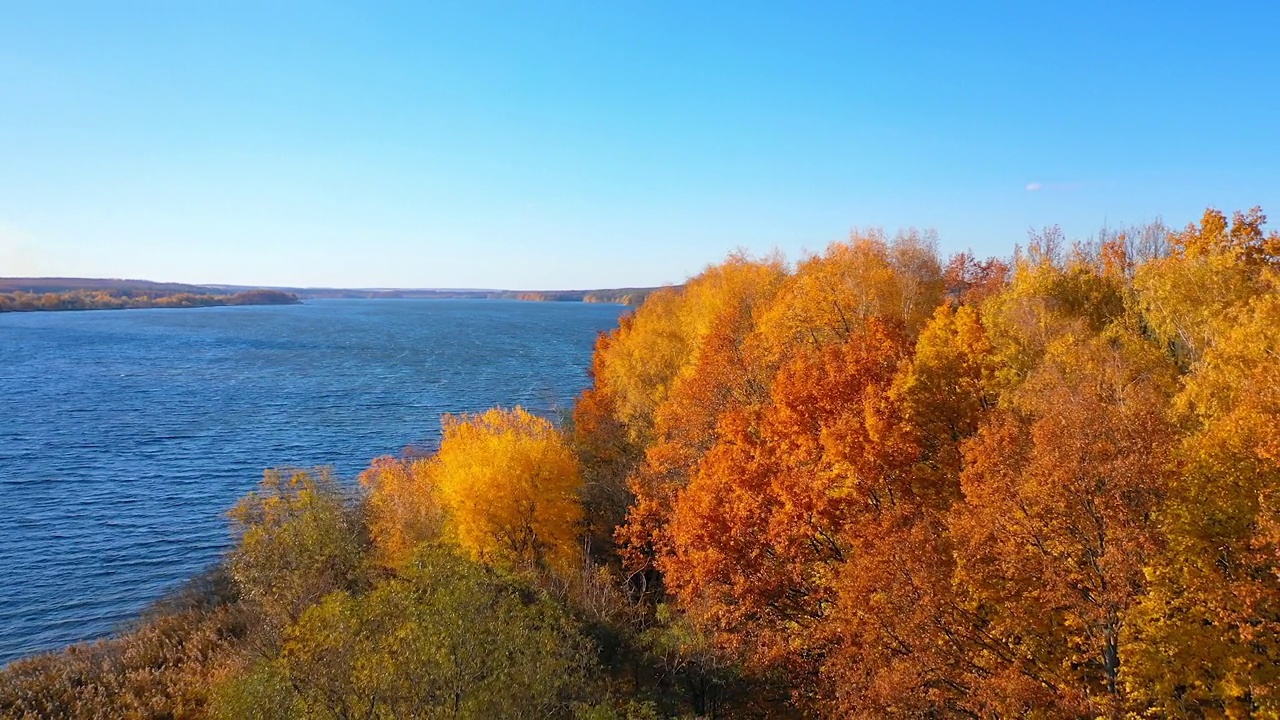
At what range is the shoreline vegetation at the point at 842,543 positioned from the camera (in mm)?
15758

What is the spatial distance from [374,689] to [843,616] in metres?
13.0

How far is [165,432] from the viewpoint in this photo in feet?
219

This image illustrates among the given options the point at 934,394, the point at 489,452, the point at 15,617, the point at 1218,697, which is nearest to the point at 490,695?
the point at 1218,697

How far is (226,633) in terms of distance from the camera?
33344 millimetres

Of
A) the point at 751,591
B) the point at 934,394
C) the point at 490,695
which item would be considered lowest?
the point at 751,591

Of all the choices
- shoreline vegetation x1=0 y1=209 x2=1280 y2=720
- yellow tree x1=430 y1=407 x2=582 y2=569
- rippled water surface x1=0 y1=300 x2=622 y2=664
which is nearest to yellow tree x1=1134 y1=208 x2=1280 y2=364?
shoreline vegetation x1=0 y1=209 x2=1280 y2=720

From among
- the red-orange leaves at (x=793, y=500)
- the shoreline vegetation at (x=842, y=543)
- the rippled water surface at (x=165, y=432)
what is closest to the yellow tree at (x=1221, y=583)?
the shoreline vegetation at (x=842, y=543)

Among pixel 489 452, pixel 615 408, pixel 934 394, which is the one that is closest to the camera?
pixel 934 394

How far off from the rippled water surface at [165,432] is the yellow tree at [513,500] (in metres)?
15.7

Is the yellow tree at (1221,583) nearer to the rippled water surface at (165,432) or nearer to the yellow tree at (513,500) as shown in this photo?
the yellow tree at (513,500)

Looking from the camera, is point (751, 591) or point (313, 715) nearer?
point (313, 715)

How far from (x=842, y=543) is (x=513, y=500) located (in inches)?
709

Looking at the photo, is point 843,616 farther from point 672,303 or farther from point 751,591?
point 672,303

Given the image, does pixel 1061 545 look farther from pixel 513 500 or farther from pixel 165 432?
pixel 165 432
